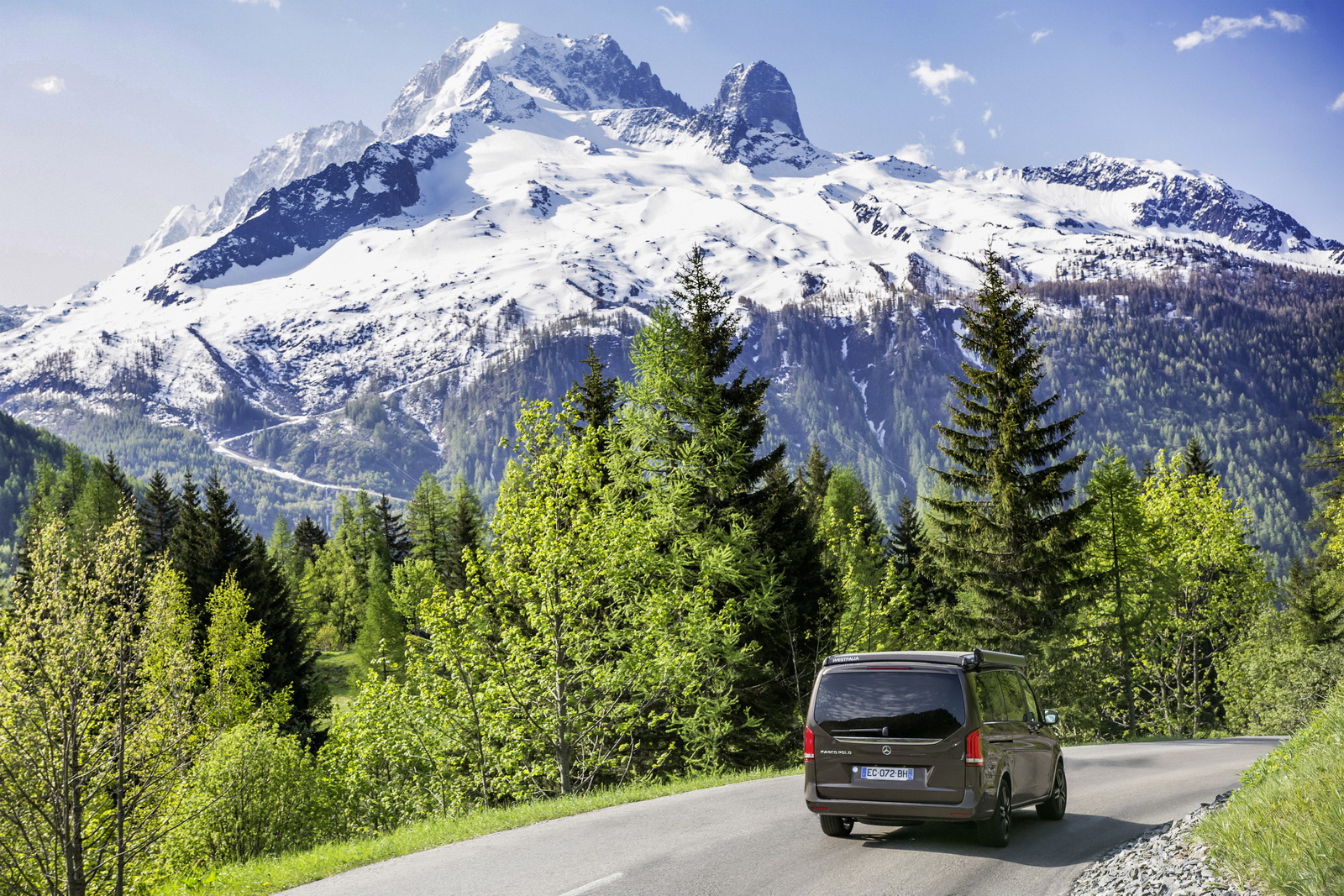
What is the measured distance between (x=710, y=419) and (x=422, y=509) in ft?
191

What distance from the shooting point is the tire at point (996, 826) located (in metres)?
10.7

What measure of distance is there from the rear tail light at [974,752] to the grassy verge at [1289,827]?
7.11ft

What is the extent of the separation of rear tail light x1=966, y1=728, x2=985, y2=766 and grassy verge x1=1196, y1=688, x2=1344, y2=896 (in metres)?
2.17

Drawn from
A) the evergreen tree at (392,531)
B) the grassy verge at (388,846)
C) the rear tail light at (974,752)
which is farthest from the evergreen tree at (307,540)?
the rear tail light at (974,752)

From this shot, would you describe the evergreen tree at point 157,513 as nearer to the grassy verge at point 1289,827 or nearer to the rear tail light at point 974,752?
the rear tail light at point 974,752

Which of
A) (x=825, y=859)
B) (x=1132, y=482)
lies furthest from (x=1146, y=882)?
(x=1132, y=482)

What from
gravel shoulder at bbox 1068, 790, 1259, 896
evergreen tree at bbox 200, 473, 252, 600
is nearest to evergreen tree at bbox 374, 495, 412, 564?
evergreen tree at bbox 200, 473, 252, 600

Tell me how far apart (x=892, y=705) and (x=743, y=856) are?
7.85 feet

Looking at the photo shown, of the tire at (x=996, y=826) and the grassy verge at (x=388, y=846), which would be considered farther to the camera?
the tire at (x=996, y=826)

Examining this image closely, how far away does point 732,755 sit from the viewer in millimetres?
22078

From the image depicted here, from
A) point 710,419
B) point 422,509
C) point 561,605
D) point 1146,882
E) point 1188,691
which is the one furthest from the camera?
point 422,509

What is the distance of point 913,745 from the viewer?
10375 millimetres

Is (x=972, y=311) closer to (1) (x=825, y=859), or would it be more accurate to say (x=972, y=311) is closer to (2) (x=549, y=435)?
(2) (x=549, y=435)

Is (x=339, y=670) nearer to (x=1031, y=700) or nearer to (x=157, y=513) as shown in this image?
(x=157, y=513)
